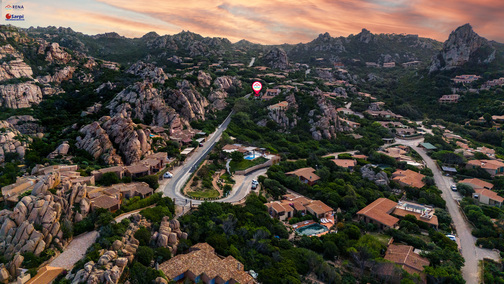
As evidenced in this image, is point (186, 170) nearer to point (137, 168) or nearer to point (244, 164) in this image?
point (137, 168)

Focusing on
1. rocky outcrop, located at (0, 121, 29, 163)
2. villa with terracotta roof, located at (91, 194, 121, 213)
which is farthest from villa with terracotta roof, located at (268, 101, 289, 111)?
rocky outcrop, located at (0, 121, 29, 163)

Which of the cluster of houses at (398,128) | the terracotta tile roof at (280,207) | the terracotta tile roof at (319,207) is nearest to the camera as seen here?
the terracotta tile roof at (280,207)

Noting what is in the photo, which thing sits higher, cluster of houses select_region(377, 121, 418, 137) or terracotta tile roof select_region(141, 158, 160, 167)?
cluster of houses select_region(377, 121, 418, 137)

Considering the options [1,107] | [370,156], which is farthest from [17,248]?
[370,156]

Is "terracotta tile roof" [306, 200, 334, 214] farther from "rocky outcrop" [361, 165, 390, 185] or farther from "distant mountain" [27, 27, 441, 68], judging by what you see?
"distant mountain" [27, 27, 441, 68]

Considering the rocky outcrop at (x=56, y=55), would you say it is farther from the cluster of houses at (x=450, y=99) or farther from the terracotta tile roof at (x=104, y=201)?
the cluster of houses at (x=450, y=99)

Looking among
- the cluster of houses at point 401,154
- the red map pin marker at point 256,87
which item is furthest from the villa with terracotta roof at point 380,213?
the red map pin marker at point 256,87

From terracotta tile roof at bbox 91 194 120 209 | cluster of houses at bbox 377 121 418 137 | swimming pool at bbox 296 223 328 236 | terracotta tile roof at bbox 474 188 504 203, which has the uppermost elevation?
cluster of houses at bbox 377 121 418 137
